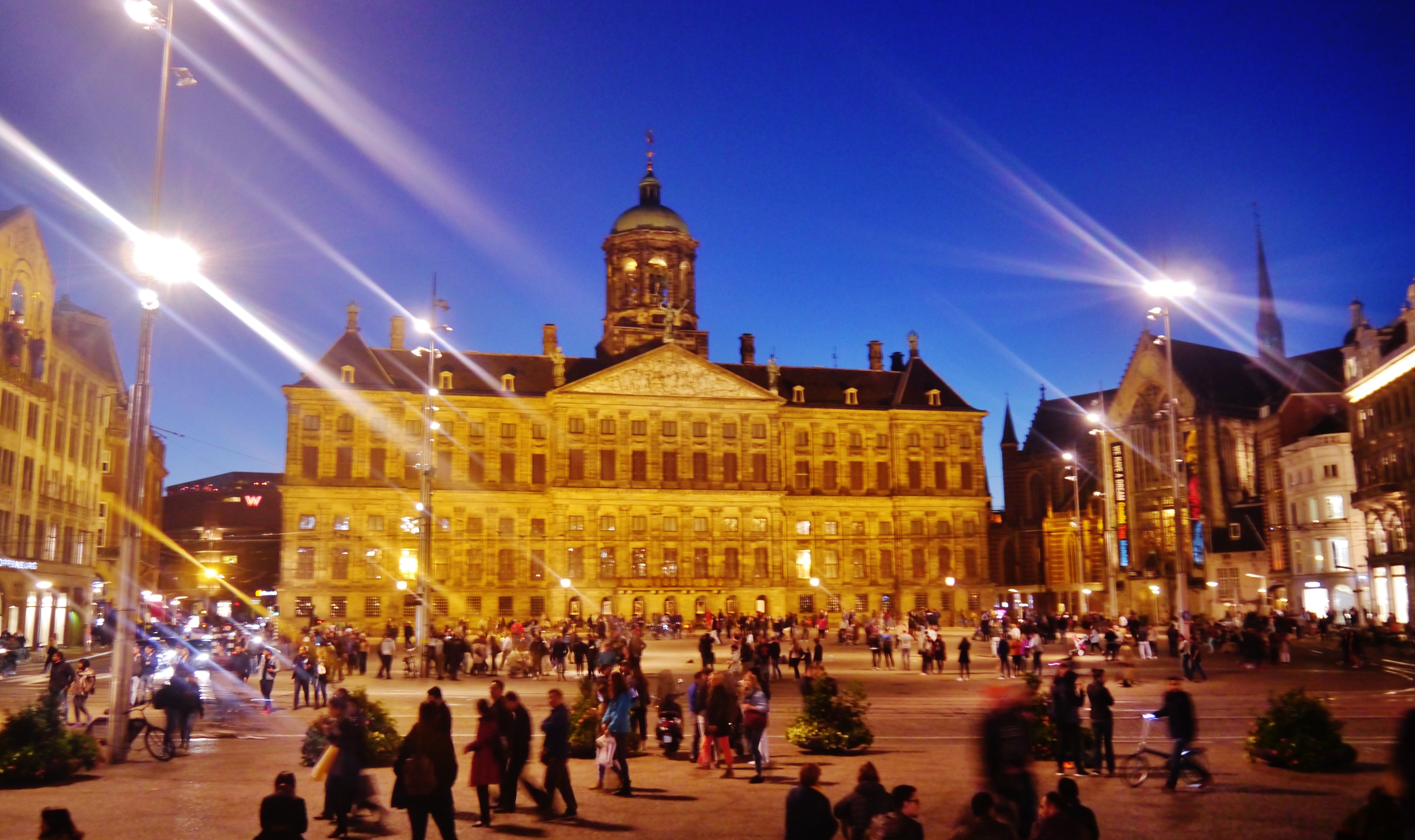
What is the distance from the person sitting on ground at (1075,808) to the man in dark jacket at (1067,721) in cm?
619

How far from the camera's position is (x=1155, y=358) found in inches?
3068

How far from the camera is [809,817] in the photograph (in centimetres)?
879

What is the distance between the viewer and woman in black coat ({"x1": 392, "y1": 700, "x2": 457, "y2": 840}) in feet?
35.3

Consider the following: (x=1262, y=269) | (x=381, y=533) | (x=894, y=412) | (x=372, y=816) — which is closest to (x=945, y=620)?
(x=894, y=412)

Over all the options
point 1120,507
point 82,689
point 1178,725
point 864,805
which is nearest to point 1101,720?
point 1178,725

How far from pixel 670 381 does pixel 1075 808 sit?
6182 cm

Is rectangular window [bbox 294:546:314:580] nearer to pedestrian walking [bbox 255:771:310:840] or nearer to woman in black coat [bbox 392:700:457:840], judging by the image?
woman in black coat [bbox 392:700:457:840]

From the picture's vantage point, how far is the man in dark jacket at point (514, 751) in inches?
516

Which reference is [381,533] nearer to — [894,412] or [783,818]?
[894,412]

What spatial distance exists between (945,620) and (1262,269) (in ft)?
163

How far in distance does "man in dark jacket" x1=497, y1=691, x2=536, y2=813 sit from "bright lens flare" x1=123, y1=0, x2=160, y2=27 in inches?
435

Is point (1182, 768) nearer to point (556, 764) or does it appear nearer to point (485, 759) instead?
point (556, 764)

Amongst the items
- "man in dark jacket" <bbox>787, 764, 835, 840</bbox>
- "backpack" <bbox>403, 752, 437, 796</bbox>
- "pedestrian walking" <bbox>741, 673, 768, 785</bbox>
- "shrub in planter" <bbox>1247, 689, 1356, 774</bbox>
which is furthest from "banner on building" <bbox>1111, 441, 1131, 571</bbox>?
"man in dark jacket" <bbox>787, 764, 835, 840</bbox>

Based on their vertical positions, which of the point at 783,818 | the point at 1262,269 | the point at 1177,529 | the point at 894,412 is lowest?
the point at 783,818
